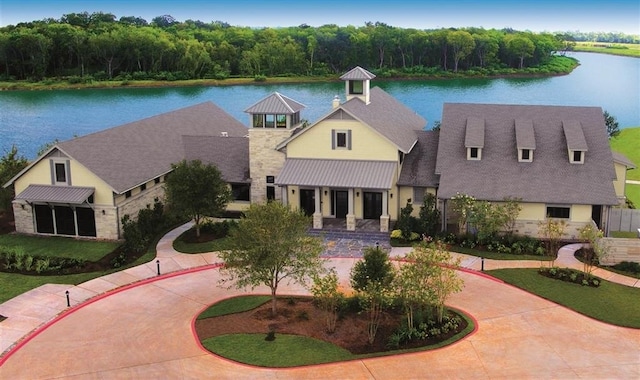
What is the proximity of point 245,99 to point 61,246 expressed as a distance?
7532 cm

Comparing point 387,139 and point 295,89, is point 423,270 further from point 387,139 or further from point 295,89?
point 295,89

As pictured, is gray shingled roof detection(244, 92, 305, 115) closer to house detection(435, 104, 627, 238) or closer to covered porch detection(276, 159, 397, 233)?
covered porch detection(276, 159, 397, 233)

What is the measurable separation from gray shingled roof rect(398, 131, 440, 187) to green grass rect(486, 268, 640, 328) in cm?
859

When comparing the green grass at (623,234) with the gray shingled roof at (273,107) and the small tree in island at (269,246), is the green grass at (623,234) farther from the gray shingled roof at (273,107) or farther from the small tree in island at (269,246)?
the gray shingled roof at (273,107)

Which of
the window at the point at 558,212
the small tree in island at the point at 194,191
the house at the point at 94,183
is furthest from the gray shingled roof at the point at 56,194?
the window at the point at 558,212

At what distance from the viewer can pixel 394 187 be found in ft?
124

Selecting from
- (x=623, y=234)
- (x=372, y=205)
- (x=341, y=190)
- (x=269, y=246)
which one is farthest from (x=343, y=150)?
(x=623, y=234)

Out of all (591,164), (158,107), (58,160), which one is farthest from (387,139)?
(158,107)

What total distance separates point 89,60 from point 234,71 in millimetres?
28247

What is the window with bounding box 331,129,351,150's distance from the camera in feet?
125

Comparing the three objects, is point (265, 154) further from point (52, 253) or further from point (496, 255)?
point (496, 255)

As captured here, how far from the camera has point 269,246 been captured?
987 inches

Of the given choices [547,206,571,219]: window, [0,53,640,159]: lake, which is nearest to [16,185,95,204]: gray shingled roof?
[547,206,571,219]: window

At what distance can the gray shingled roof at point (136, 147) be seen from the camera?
35.9m
